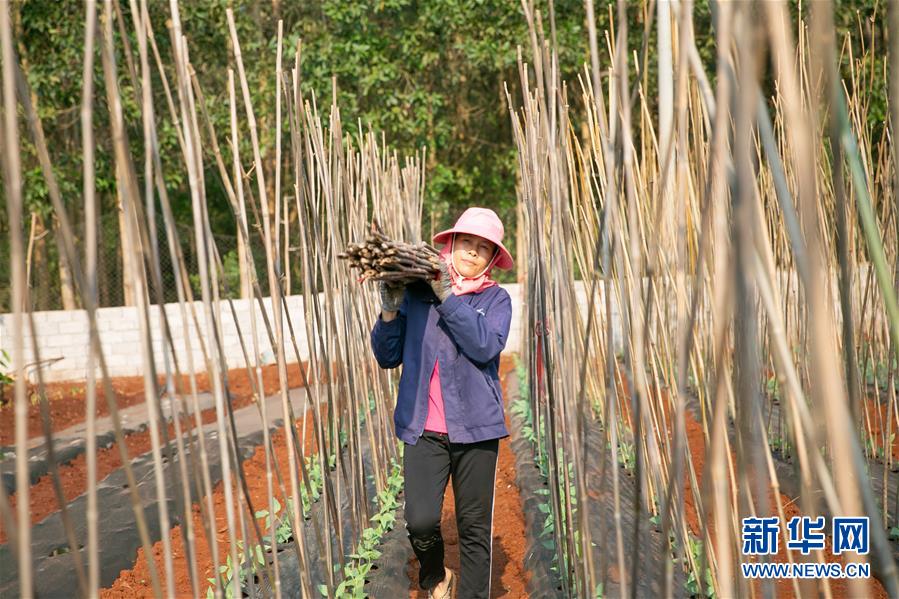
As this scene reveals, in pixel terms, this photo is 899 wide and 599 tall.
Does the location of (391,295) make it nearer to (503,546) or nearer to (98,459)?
(503,546)

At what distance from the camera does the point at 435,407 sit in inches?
88.7

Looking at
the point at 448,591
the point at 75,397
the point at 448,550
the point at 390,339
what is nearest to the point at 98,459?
the point at 448,550

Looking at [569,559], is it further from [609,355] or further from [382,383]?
[382,383]

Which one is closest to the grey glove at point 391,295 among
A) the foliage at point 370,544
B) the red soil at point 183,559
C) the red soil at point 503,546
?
the red soil at point 183,559

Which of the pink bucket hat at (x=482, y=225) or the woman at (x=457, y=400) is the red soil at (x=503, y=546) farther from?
the pink bucket hat at (x=482, y=225)

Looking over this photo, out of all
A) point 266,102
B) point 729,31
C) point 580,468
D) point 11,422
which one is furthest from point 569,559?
point 266,102

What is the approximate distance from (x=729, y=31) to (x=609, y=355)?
0.70 meters

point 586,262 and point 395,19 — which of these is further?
point 395,19

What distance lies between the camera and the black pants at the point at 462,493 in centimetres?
223

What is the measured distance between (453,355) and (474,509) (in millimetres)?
440

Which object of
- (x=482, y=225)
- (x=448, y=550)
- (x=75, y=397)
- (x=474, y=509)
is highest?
(x=482, y=225)

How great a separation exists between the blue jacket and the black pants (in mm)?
58

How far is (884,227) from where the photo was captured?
3277mm

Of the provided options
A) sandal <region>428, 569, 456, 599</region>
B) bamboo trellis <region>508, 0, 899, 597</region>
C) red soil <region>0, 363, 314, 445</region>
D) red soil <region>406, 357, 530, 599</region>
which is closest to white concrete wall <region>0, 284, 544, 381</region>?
red soil <region>0, 363, 314, 445</region>
